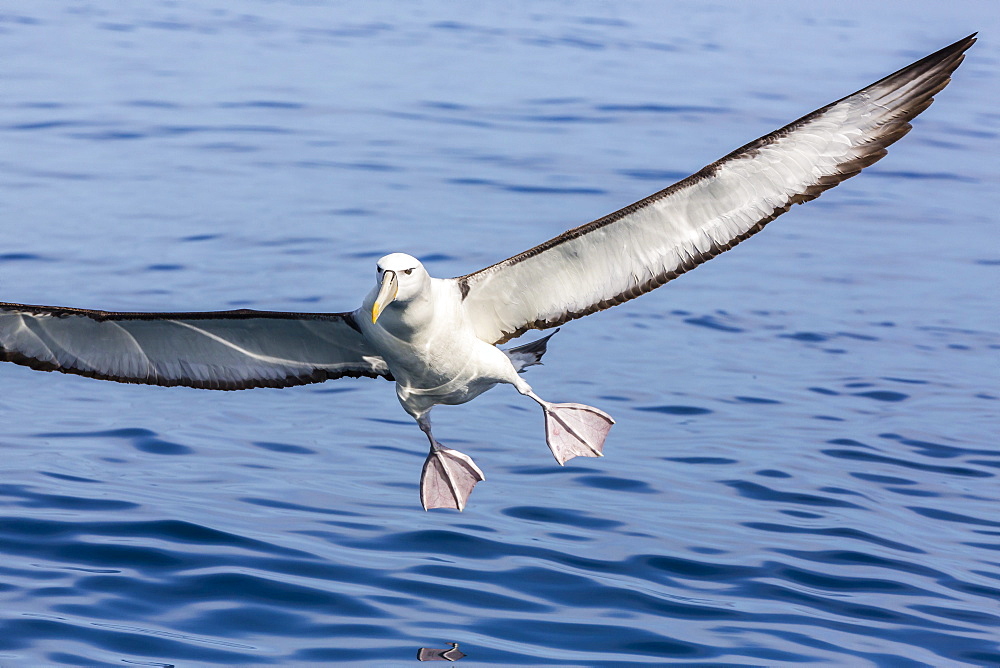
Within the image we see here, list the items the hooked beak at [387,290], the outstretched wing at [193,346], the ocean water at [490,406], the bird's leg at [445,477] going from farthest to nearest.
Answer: the bird's leg at [445,477] → the outstretched wing at [193,346] → the ocean water at [490,406] → the hooked beak at [387,290]

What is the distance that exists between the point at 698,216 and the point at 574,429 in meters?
2.04

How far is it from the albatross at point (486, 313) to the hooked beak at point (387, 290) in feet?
0.04

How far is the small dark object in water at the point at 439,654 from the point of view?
8.24 m

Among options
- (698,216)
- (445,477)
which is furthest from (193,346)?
(698,216)

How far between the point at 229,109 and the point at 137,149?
3677mm

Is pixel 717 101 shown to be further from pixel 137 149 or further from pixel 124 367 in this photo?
pixel 124 367

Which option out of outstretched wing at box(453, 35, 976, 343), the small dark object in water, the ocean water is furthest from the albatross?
the small dark object in water

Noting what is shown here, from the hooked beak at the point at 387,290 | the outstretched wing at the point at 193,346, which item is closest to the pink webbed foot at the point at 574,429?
the outstretched wing at the point at 193,346

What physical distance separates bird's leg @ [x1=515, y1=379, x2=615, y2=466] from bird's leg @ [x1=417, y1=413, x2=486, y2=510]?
664 mm

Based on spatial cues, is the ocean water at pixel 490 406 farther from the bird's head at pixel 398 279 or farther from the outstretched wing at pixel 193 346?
the bird's head at pixel 398 279

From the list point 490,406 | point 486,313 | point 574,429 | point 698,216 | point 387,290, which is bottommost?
point 490,406

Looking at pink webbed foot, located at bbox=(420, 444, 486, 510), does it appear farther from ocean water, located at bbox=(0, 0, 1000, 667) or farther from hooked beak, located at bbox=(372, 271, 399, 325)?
hooked beak, located at bbox=(372, 271, 399, 325)

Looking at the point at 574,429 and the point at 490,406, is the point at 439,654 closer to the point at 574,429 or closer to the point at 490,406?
the point at 574,429

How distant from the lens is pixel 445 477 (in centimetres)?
1000
